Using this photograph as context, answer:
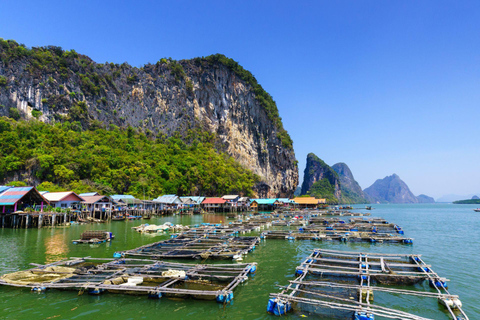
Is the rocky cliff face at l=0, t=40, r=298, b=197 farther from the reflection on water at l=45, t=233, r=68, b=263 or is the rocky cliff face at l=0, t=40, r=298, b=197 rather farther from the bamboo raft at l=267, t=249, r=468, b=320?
the bamboo raft at l=267, t=249, r=468, b=320

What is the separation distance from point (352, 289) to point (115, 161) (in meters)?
73.8

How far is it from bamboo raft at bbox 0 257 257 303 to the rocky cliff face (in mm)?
82698

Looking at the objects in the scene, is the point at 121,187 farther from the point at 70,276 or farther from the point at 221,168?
the point at 70,276

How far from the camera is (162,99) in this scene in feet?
367

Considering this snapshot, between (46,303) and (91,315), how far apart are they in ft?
8.91

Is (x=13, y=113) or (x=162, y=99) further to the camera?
(x=162, y=99)

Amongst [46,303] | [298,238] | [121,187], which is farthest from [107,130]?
[46,303]

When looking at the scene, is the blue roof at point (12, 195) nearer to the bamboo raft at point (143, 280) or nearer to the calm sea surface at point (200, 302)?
the calm sea surface at point (200, 302)

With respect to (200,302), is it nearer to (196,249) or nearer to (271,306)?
(271,306)

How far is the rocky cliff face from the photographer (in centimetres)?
8231

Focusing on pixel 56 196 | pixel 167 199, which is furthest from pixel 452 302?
pixel 167 199

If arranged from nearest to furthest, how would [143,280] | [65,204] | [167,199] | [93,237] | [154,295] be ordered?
1. [154,295]
2. [143,280]
3. [93,237]
4. [65,204]
5. [167,199]

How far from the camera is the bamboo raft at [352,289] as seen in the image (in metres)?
10.1

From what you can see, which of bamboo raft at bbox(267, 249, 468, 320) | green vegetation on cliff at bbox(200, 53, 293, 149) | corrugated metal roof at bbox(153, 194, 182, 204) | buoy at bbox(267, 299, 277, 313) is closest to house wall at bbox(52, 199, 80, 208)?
corrugated metal roof at bbox(153, 194, 182, 204)
